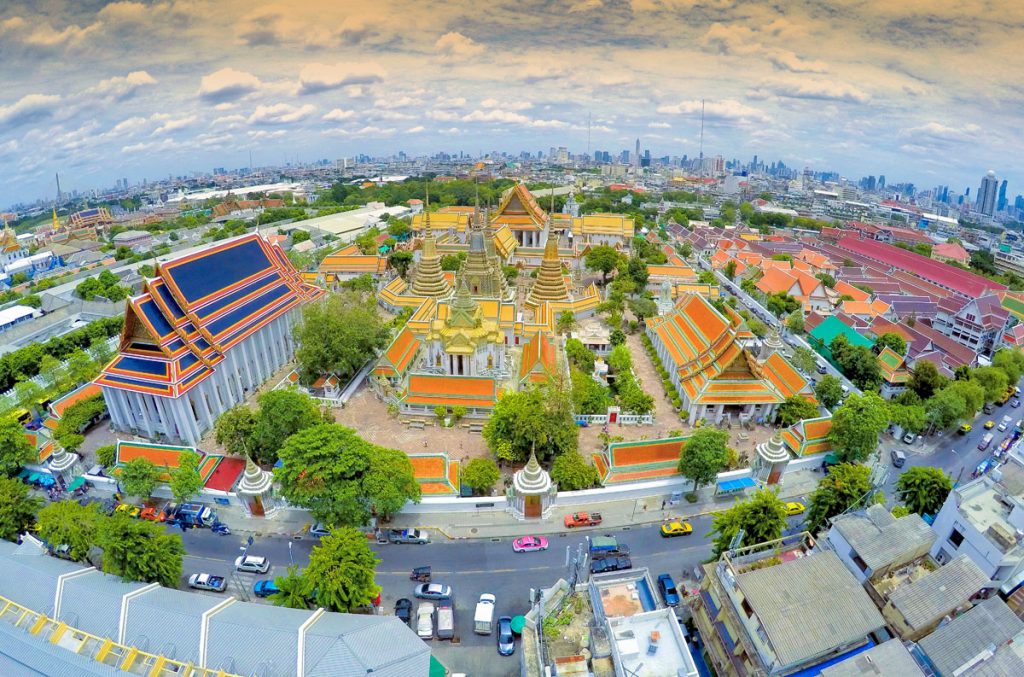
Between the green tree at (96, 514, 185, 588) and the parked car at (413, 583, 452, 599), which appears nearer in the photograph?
the green tree at (96, 514, 185, 588)

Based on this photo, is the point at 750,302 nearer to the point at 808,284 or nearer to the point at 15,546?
the point at 808,284

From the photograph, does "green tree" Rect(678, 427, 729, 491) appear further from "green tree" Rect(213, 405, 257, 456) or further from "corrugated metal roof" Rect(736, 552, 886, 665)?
"green tree" Rect(213, 405, 257, 456)

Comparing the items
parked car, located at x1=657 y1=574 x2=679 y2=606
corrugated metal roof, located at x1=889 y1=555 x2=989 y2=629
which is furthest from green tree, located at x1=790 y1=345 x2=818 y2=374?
parked car, located at x1=657 y1=574 x2=679 y2=606

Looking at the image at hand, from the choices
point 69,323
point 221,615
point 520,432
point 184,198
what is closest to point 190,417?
point 221,615

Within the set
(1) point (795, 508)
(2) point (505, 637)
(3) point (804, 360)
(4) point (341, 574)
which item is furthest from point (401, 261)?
(2) point (505, 637)

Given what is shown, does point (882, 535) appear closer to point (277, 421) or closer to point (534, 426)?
point (534, 426)

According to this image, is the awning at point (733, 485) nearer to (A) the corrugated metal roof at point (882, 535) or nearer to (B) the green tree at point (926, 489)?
(A) the corrugated metal roof at point (882, 535)
